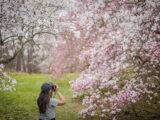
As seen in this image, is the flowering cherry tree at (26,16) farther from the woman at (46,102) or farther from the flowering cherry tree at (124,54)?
the woman at (46,102)

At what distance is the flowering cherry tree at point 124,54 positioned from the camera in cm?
370

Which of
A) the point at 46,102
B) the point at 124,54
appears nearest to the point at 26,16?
the point at 124,54

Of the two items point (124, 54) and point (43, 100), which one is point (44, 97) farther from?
point (124, 54)

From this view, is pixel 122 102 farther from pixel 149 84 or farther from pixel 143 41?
pixel 143 41

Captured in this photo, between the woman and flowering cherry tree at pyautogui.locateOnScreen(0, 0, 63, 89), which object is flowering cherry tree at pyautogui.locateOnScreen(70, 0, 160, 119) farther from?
the woman

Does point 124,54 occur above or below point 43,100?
above

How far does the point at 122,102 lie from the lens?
3887 millimetres

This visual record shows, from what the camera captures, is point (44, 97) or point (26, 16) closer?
point (44, 97)

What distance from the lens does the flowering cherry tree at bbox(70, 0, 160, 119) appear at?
3701mm

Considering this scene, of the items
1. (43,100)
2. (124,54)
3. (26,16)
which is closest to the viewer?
(43,100)

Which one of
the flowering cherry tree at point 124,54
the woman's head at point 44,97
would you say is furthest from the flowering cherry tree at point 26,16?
the woman's head at point 44,97

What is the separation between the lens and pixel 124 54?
12.3 feet

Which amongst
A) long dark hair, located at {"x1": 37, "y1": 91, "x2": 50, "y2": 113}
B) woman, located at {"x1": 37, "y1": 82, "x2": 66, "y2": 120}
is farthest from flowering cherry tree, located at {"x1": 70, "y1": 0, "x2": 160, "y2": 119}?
long dark hair, located at {"x1": 37, "y1": 91, "x2": 50, "y2": 113}

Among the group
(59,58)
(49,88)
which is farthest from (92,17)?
(59,58)
